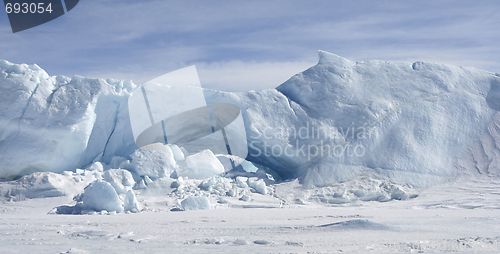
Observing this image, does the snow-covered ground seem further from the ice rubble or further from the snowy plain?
the ice rubble

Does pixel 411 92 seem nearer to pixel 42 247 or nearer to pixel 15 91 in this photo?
pixel 42 247

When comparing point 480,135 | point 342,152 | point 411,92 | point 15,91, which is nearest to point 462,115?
point 480,135

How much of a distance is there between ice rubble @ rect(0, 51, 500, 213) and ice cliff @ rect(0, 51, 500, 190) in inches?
0.9

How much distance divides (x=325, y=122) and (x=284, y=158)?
1236mm

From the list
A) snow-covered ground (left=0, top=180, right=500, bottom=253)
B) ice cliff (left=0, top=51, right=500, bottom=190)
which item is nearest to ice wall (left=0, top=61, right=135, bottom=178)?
ice cliff (left=0, top=51, right=500, bottom=190)

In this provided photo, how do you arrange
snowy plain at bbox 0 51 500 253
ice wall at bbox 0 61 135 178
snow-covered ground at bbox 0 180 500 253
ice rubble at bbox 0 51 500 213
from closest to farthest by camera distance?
snow-covered ground at bbox 0 180 500 253 → snowy plain at bbox 0 51 500 253 → ice rubble at bbox 0 51 500 213 → ice wall at bbox 0 61 135 178

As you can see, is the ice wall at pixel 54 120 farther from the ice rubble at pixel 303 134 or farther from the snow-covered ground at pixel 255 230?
the snow-covered ground at pixel 255 230

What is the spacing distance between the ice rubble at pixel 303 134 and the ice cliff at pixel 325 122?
23 millimetres

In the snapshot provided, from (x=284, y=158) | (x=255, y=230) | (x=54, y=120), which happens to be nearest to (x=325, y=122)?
(x=284, y=158)

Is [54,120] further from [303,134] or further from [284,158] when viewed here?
[303,134]

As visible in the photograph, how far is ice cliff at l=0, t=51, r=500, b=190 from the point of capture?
295 inches

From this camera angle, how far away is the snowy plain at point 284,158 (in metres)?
5.46

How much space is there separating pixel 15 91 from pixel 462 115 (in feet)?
→ 32.0

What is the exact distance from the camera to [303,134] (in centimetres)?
809
